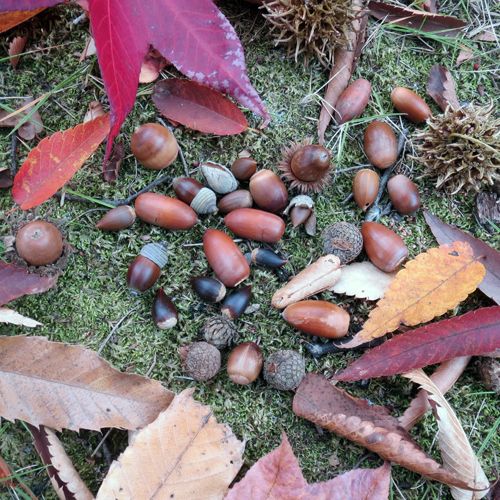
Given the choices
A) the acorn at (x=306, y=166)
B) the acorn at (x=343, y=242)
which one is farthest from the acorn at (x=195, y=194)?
the acorn at (x=343, y=242)

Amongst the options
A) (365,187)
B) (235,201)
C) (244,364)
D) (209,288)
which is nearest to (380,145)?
(365,187)

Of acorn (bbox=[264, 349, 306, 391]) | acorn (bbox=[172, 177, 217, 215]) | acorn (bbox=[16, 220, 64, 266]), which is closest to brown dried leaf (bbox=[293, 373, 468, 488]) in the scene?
acorn (bbox=[264, 349, 306, 391])

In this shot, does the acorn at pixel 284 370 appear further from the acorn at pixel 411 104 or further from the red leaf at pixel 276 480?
the acorn at pixel 411 104

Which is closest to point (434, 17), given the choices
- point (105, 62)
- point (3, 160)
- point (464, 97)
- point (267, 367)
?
point (464, 97)

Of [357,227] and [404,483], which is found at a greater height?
[357,227]

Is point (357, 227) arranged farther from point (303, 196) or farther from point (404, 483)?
point (404, 483)

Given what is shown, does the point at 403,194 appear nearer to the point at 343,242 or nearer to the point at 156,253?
the point at 343,242

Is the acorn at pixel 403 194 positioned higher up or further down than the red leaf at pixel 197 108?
further down
